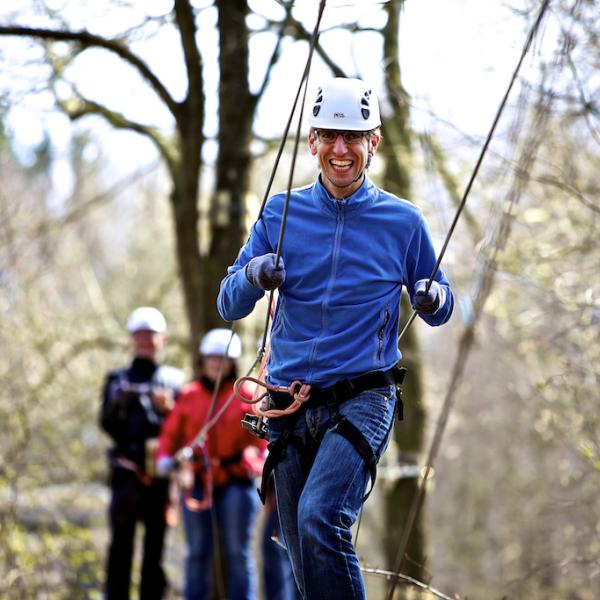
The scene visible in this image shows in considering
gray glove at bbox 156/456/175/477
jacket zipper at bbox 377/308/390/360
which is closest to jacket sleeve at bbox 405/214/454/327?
jacket zipper at bbox 377/308/390/360

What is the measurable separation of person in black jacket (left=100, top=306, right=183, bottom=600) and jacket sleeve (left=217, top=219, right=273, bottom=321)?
14.2ft

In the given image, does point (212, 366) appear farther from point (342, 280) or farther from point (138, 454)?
point (342, 280)

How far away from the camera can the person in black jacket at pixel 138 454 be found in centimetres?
870

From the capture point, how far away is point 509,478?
2584 centimetres

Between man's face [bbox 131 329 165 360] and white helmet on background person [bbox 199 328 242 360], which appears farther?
man's face [bbox 131 329 165 360]

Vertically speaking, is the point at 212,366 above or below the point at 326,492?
above

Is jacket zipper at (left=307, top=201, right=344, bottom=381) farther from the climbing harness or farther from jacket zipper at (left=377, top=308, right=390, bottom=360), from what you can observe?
jacket zipper at (left=377, top=308, right=390, bottom=360)

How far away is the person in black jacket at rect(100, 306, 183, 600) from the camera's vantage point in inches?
343

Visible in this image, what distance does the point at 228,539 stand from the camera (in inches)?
310

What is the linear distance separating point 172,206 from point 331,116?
692 centimetres

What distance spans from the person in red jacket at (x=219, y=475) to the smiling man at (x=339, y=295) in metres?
3.48

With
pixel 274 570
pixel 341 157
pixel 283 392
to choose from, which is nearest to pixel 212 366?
pixel 274 570

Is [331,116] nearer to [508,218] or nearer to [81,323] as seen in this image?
[508,218]

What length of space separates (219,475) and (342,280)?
3962mm
